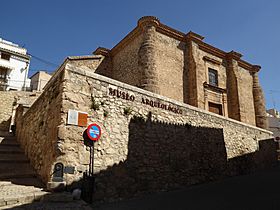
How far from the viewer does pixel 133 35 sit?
14.3 m

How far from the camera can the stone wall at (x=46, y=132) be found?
5450 mm

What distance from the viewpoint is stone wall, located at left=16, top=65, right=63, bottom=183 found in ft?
17.9

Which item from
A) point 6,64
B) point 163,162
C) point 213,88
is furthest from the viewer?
point 6,64

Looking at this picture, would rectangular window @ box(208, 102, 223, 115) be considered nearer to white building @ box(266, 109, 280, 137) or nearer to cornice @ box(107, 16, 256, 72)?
cornice @ box(107, 16, 256, 72)

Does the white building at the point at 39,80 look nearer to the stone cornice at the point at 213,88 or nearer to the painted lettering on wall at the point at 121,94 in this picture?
the stone cornice at the point at 213,88

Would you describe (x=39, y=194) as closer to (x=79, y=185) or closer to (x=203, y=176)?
(x=79, y=185)

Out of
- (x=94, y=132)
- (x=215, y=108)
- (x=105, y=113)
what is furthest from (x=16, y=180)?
(x=215, y=108)

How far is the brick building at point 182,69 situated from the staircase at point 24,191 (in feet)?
25.2

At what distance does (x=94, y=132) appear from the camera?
5.93 metres

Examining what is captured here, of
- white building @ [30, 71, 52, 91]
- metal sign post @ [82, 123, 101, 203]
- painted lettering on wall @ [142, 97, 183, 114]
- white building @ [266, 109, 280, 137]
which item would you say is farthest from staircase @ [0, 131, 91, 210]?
white building @ [266, 109, 280, 137]

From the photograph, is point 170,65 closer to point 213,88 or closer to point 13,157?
point 213,88

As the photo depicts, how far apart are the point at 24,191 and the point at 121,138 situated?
2.93m

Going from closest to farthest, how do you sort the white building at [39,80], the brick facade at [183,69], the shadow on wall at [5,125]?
the brick facade at [183,69] → the shadow on wall at [5,125] → the white building at [39,80]

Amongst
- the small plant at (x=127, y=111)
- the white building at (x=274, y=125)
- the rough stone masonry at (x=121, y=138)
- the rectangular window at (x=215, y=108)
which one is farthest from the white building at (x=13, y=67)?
the white building at (x=274, y=125)
